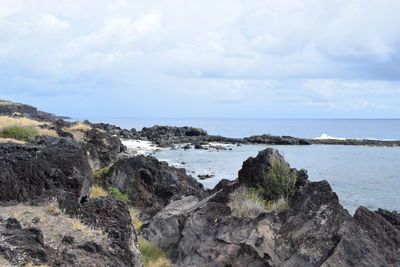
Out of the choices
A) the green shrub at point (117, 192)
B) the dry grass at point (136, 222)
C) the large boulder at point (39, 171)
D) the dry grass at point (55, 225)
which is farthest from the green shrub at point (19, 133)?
the dry grass at point (55, 225)

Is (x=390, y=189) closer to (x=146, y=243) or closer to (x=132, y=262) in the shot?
(x=146, y=243)

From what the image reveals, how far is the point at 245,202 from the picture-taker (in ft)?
Result: 53.0

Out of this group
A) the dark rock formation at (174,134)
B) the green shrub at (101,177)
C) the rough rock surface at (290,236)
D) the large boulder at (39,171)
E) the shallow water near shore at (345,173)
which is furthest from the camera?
the dark rock formation at (174,134)

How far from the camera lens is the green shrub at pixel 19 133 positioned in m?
29.5

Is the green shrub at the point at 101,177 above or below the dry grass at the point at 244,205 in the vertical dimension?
below

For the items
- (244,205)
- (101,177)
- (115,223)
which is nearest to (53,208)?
(115,223)

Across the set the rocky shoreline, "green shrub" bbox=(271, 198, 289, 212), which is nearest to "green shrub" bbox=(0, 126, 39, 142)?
the rocky shoreline

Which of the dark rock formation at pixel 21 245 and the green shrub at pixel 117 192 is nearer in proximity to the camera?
the dark rock formation at pixel 21 245

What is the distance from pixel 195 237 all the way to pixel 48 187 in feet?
16.7

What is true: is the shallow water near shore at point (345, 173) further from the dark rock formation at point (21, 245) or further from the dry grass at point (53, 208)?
the dark rock formation at point (21, 245)

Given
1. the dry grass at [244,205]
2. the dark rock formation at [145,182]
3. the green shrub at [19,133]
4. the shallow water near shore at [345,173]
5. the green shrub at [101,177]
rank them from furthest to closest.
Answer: the shallow water near shore at [345,173] < the green shrub at [19,133] < the green shrub at [101,177] < the dark rock formation at [145,182] < the dry grass at [244,205]

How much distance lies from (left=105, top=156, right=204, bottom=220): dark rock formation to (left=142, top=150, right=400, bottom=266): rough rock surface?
30.0 ft

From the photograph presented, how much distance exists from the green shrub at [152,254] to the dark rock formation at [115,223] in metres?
2.24

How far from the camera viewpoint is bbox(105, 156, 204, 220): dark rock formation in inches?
1005
